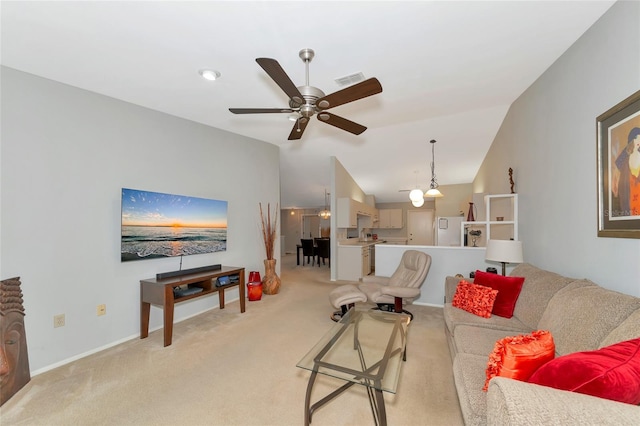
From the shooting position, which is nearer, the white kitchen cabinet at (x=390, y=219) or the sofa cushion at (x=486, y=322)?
the sofa cushion at (x=486, y=322)

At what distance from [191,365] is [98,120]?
270 centimetres

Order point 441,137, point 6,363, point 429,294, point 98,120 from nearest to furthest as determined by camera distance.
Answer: point 6,363 → point 98,120 → point 429,294 → point 441,137

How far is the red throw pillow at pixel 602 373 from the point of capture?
35.6 inches

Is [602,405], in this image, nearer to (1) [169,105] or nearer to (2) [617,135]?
(2) [617,135]

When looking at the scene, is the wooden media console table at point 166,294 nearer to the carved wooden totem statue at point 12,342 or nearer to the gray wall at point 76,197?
the gray wall at point 76,197

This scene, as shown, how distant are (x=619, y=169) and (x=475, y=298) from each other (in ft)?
4.67

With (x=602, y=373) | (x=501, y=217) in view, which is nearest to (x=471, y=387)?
(x=602, y=373)

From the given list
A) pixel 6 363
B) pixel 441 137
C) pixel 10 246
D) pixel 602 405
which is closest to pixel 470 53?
pixel 602 405

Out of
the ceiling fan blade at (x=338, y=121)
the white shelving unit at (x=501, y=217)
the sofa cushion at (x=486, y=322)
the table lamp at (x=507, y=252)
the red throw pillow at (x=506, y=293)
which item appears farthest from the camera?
the white shelving unit at (x=501, y=217)

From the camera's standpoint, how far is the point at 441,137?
204 inches

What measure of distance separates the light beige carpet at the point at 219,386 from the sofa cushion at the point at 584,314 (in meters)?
0.84

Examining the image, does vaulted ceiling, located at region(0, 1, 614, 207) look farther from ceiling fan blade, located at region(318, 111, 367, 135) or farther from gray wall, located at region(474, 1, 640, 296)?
ceiling fan blade, located at region(318, 111, 367, 135)

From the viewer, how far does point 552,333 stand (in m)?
1.72

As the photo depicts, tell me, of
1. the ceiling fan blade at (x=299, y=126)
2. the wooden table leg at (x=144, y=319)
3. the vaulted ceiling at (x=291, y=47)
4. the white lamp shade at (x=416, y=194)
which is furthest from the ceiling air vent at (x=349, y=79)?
the wooden table leg at (x=144, y=319)
